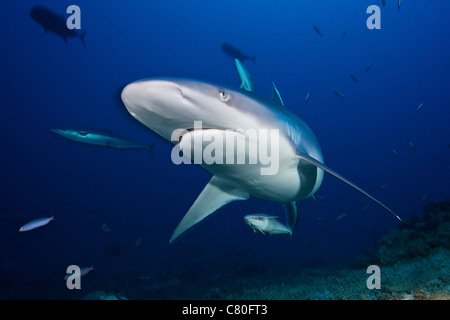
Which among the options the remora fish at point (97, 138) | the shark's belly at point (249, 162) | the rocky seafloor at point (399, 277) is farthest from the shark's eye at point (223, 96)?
the remora fish at point (97, 138)

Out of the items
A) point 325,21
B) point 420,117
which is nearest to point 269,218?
point 325,21

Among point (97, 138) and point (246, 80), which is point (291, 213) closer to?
point (246, 80)

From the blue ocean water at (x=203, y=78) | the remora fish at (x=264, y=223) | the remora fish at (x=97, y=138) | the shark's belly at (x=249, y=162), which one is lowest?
the remora fish at (x=264, y=223)

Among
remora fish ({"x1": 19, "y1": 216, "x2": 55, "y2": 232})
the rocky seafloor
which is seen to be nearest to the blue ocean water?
the rocky seafloor

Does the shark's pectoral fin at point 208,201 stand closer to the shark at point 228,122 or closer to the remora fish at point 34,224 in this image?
the shark at point 228,122

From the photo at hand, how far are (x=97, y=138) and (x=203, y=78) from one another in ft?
150

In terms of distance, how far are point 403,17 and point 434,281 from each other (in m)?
81.6

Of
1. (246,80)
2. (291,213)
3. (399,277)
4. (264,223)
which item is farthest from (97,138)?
(399,277)

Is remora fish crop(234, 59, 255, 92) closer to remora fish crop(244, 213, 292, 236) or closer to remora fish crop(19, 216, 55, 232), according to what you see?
remora fish crop(244, 213, 292, 236)

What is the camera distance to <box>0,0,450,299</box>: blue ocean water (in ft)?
178

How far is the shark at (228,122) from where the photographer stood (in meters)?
1.76

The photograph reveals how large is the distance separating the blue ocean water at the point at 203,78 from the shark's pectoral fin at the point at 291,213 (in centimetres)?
2534

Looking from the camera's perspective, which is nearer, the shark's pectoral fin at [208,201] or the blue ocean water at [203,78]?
the shark's pectoral fin at [208,201]

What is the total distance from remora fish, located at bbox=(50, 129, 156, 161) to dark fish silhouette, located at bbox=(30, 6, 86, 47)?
8.40 meters
